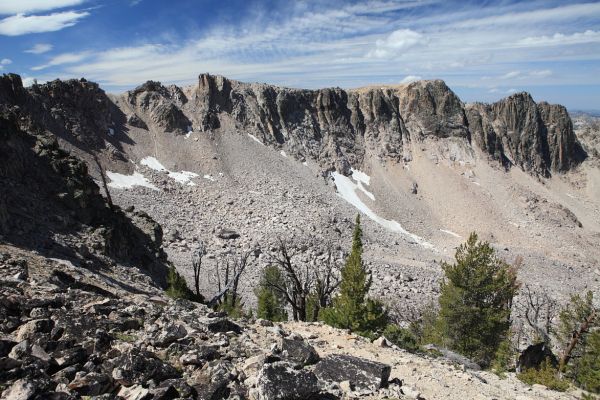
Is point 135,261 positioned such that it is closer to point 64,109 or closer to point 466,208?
point 64,109

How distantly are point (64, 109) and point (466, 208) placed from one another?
3037 inches

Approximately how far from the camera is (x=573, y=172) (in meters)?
118

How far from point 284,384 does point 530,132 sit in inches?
4983

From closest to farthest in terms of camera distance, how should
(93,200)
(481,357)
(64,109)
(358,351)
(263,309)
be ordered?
(358,351) → (481,357) → (93,200) → (263,309) → (64,109)

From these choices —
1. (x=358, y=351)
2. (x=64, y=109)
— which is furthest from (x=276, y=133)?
(x=358, y=351)

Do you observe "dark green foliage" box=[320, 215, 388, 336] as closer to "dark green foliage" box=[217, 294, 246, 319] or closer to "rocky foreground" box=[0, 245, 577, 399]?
"dark green foliage" box=[217, 294, 246, 319]

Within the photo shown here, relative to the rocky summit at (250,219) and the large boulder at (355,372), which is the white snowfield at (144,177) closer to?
the rocky summit at (250,219)

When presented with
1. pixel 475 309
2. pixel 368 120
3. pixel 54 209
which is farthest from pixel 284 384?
pixel 368 120

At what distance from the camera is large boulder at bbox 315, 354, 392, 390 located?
10672mm

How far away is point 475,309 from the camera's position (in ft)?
88.6

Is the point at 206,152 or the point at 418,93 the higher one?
the point at 418,93

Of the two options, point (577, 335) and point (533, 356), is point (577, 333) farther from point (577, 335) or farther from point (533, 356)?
point (533, 356)

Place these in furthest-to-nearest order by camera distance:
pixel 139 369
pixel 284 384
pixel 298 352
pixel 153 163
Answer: pixel 153 163 < pixel 298 352 < pixel 139 369 < pixel 284 384

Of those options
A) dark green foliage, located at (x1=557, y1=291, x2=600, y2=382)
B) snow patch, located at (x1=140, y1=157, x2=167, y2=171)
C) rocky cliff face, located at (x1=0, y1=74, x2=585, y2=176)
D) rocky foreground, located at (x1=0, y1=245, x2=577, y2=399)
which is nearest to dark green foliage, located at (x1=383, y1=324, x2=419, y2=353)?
rocky foreground, located at (x1=0, y1=245, x2=577, y2=399)
